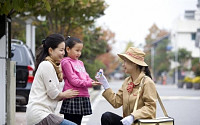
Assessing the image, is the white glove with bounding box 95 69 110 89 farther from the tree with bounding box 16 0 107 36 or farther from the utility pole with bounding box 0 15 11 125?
the tree with bounding box 16 0 107 36

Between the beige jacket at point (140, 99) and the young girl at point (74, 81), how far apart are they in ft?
1.02

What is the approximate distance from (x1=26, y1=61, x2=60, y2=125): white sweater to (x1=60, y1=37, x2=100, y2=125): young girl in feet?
2.65

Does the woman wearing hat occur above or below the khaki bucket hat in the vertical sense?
below

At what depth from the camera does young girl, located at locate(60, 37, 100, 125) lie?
5.27 metres

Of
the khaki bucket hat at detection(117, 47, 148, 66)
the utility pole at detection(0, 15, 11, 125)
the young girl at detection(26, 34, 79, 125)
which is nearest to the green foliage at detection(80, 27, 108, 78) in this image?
the utility pole at detection(0, 15, 11, 125)

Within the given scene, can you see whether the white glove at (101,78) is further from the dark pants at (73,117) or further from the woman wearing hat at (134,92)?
the dark pants at (73,117)

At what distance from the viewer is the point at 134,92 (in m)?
5.04

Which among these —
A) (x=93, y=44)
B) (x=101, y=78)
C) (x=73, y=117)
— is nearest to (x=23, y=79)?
(x=73, y=117)

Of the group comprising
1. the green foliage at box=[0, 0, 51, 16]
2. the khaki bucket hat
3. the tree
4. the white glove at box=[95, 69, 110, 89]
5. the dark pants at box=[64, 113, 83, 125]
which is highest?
the tree

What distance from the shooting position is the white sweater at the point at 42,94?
434 cm

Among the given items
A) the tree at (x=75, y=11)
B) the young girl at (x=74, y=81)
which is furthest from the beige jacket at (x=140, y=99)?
the tree at (x=75, y=11)

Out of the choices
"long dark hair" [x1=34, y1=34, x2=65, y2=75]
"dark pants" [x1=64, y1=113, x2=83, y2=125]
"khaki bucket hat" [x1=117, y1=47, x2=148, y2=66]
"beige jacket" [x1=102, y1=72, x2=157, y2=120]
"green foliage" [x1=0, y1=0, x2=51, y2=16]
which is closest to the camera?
"long dark hair" [x1=34, y1=34, x2=65, y2=75]

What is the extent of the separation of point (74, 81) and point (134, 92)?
0.75m

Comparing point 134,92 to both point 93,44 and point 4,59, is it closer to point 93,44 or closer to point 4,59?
point 4,59
